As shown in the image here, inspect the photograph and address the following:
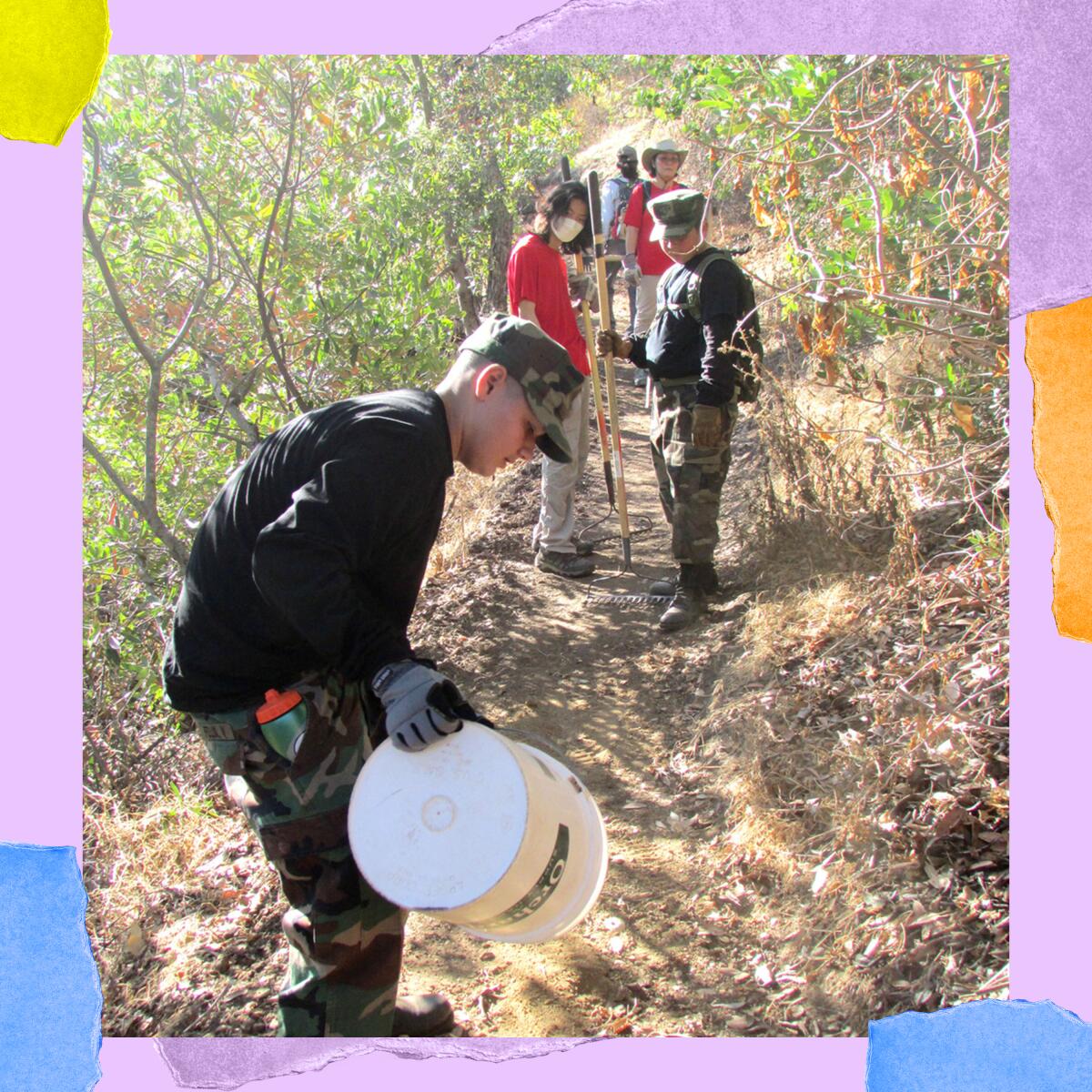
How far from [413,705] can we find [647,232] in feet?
7.01

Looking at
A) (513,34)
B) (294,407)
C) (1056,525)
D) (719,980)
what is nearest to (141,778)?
(294,407)

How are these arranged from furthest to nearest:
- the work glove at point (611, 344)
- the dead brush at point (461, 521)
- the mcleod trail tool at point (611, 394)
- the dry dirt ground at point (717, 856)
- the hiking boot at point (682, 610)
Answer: the work glove at point (611, 344)
the dead brush at point (461, 521)
the mcleod trail tool at point (611, 394)
the hiking boot at point (682, 610)
the dry dirt ground at point (717, 856)

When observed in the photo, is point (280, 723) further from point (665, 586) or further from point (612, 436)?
point (612, 436)

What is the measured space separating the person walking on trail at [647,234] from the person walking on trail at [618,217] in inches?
0.8

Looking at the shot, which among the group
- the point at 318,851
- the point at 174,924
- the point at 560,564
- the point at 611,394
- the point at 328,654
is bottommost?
the point at 174,924

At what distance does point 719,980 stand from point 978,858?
0.66m

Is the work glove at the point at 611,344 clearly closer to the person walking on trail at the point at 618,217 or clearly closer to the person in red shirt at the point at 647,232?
the person walking on trail at the point at 618,217

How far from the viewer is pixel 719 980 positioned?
2.48 meters

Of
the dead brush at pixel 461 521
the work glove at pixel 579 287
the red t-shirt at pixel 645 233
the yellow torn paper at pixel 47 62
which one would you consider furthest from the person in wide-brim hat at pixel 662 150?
the yellow torn paper at pixel 47 62

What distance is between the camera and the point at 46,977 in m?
2.28

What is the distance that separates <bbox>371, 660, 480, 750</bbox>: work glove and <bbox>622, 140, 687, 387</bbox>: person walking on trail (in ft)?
5.29

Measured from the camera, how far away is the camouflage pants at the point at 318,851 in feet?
7.26

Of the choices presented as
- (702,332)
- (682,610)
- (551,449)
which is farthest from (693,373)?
(551,449)

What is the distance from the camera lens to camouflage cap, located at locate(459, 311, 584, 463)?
2215 millimetres
